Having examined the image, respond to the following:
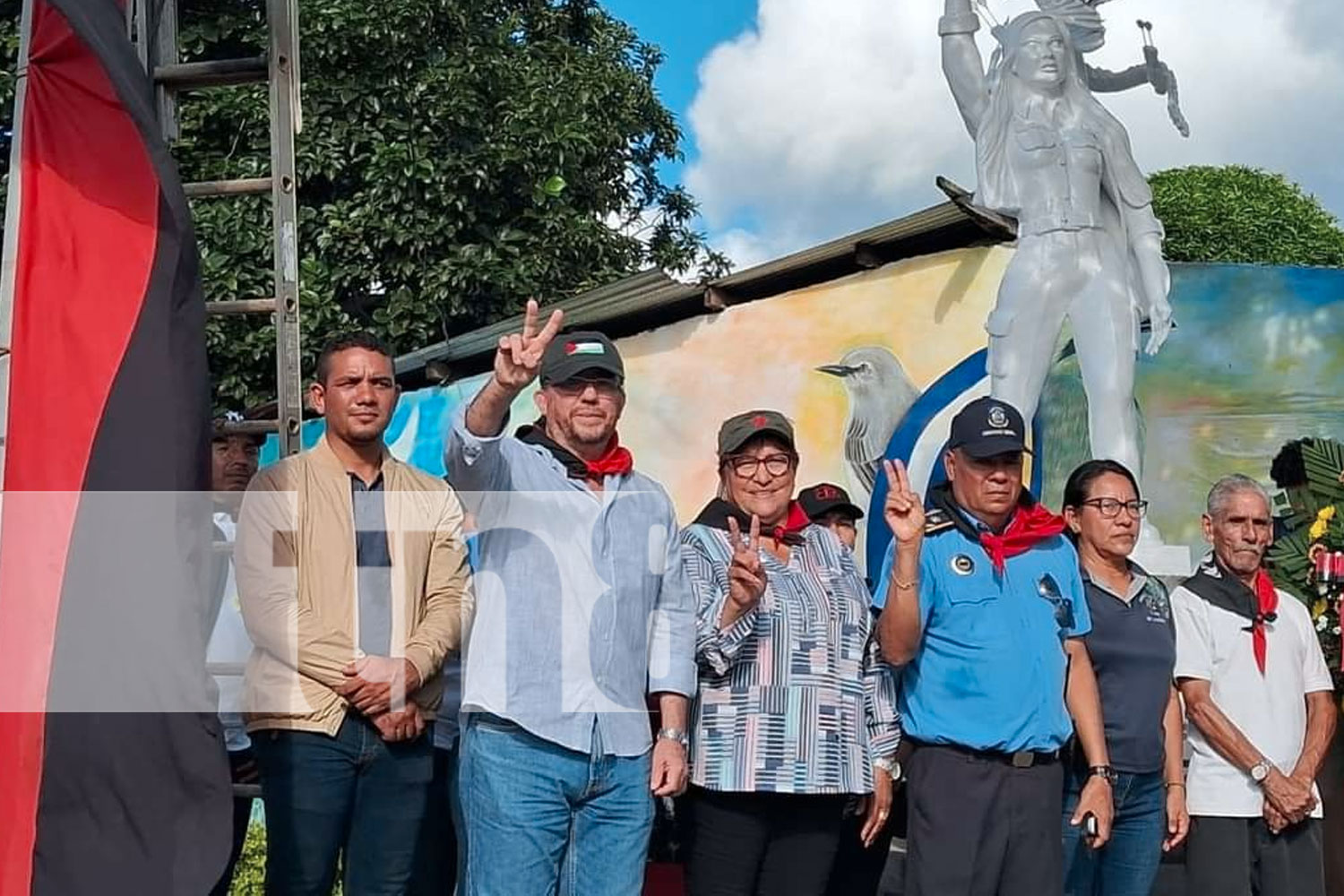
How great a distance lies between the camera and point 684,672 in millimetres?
3465

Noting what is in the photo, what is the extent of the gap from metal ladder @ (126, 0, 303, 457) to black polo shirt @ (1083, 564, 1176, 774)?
2.01 metres

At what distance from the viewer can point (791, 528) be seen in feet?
12.2

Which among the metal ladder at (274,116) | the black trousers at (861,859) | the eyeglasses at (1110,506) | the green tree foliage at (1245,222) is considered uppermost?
the green tree foliage at (1245,222)

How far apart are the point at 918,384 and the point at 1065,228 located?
2130mm

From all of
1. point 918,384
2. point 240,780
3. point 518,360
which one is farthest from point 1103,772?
point 918,384

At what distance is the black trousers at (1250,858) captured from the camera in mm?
4125

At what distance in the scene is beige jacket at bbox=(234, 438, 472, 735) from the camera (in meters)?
3.33

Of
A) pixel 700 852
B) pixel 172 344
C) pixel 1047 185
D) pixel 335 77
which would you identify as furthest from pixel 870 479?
pixel 172 344

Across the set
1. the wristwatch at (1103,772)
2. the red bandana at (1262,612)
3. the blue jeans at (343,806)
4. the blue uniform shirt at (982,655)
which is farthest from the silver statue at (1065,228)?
the blue jeans at (343,806)

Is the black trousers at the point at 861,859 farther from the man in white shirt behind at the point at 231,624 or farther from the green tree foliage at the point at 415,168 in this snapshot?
the green tree foliage at the point at 415,168

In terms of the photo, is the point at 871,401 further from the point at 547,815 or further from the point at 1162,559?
the point at 547,815

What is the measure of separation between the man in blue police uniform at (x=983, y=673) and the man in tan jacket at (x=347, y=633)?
1.04 m

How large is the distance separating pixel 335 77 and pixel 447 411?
106 inches

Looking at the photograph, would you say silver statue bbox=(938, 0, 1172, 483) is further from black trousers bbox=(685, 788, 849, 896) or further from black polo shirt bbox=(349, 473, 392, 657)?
black polo shirt bbox=(349, 473, 392, 657)
